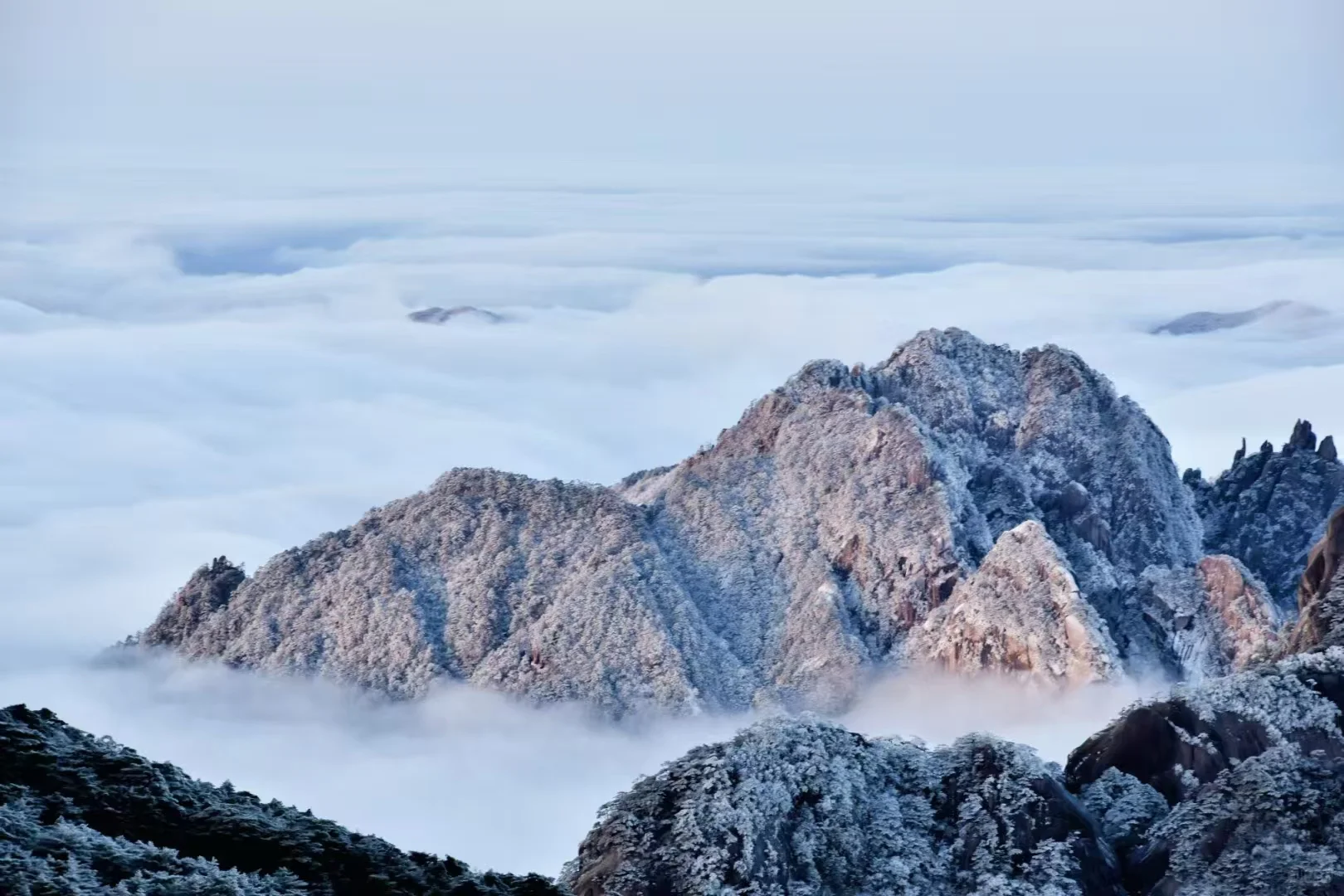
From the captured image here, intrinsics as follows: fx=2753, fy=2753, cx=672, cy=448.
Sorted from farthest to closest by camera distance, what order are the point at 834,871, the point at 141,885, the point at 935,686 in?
the point at 935,686 < the point at 834,871 < the point at 141,885

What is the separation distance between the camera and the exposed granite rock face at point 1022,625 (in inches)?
4158

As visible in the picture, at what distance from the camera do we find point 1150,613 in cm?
11356

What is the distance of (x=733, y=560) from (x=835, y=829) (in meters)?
54.6

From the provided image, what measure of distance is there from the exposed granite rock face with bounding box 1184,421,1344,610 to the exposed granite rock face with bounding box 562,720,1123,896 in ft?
212

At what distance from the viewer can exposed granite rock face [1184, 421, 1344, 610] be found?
12788cm

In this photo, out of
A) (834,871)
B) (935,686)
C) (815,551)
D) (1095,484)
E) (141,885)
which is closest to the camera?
(141,885)

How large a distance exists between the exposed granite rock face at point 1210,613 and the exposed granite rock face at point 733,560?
1.01 metres

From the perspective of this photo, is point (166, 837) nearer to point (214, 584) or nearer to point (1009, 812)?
point (1009, 812)

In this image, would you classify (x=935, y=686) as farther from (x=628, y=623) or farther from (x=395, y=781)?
(x=395, y=781)

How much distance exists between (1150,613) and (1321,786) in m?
52.4

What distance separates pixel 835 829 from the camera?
2442 inches

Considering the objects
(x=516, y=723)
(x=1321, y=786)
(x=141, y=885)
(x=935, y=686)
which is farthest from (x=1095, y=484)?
(x=141, y=885)

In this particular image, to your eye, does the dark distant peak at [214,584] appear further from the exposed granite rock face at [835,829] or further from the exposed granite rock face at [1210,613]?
the exposed granite rock face at [835,829]

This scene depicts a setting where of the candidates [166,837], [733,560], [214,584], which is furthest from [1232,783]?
[214,584]
